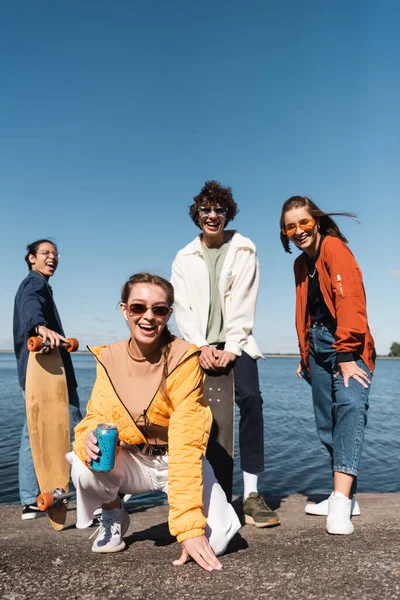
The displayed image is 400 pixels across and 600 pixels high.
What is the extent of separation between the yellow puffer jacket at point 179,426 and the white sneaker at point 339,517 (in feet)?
3.94

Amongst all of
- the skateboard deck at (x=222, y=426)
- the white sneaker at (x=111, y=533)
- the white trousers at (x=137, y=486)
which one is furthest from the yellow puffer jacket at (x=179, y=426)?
the skateboard deck at (x=222, y=426)

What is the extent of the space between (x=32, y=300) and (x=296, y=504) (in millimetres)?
3301

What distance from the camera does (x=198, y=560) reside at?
2.71 meters

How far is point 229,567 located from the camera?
9.12ft

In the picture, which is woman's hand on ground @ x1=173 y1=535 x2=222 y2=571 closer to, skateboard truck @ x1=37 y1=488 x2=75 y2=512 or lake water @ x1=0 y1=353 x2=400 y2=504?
skateboard truck @ x1=37 y1=488 x2=75 y2=512

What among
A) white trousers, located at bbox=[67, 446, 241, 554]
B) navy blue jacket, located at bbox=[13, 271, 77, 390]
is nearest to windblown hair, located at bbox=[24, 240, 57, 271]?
navy blue jacket, located at bbox=[13, 271, 77, 390]

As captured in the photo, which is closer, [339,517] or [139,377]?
[139,377]

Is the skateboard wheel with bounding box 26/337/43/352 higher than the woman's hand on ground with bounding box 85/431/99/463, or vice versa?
the skateboard wheel with bounding box 26/337/43/352

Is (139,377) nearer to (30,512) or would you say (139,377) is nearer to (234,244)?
(234,244)

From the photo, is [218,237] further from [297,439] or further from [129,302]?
[297,439]

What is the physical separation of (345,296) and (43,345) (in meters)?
2.84

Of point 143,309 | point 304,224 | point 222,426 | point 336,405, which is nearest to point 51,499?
point 222,426

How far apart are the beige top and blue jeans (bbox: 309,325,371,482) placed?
1.38m

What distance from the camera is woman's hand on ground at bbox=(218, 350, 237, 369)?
407 cm
